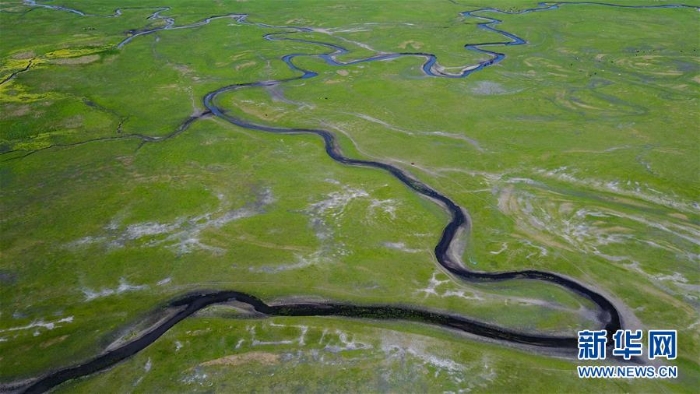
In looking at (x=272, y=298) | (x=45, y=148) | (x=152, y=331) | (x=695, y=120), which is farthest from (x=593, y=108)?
(x=45, y=148)

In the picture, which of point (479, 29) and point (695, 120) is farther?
point (479, 29)

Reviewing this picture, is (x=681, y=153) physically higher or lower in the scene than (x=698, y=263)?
higher

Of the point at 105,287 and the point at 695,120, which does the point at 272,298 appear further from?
the point at 695,120

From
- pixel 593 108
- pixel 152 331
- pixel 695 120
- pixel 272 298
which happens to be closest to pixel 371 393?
pixel 272 298

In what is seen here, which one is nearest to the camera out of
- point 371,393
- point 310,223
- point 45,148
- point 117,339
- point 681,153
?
point 371,393

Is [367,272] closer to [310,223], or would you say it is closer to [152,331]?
[310,223]

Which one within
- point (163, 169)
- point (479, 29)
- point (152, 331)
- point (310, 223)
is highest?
point (479, 29)

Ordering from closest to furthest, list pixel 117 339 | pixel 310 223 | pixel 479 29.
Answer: pixel 117 339, pixel 310 223, pixel 479 29
